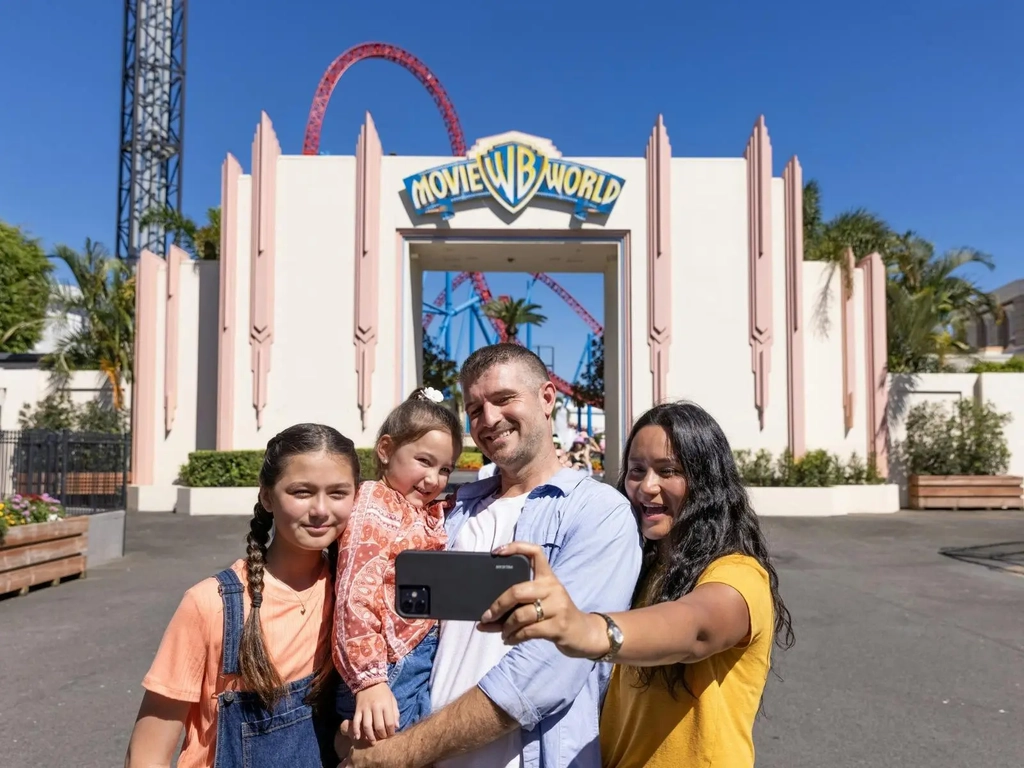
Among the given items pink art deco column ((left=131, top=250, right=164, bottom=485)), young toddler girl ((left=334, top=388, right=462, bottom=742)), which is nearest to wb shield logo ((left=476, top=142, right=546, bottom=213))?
pink art deco column ((left=131, top=250, right=164, bottom=485))

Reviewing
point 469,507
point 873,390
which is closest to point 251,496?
point 873,390

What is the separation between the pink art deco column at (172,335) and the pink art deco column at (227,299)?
149 cm

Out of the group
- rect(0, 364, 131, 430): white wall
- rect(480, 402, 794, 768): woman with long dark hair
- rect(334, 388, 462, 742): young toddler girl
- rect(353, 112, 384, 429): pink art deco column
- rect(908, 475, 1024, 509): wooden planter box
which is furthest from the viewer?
rect(0, 364, 131, 430): white wall

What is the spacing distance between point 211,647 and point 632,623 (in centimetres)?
110

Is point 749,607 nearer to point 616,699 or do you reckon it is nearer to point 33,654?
point 616,699

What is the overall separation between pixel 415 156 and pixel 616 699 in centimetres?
1753

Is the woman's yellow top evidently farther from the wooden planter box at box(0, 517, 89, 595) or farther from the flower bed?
the wooden planter box at box(0, 517, 89, 595)

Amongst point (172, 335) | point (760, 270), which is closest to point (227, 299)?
point (172, 335)

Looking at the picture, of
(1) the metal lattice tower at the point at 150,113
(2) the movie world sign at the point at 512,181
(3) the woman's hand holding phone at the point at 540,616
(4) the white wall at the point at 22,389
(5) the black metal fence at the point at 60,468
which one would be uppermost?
(1) the metal lattice tower at the point at 150,113

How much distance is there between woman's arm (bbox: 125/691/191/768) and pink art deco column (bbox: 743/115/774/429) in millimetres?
17175

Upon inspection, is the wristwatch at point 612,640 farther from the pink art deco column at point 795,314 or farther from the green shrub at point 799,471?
the pink art deco column at point 795,314

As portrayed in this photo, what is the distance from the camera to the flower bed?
28.1 feet

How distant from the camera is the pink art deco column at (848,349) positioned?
18203 mm

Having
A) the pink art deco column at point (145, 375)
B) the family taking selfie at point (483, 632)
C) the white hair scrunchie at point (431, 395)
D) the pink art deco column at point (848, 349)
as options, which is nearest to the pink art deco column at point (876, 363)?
the pink art deco column at point (848, 349)
